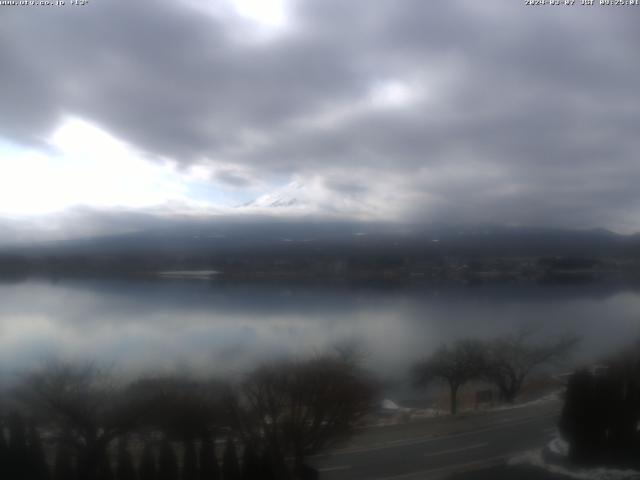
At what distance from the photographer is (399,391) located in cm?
301

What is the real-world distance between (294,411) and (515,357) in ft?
4.81

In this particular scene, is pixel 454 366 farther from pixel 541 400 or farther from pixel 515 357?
pixel 541 400

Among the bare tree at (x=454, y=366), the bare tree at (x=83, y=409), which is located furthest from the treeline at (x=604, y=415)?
the bare tree at (x=83, y=409)

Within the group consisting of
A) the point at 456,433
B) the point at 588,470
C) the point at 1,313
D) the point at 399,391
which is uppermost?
the point at 1,313

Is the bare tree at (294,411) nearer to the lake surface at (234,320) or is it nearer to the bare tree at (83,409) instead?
the lake surface at (234,320)

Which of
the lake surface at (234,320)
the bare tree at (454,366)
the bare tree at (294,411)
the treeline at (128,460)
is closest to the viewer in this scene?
the treeline at (128,460)

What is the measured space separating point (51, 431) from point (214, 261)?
1.13 metres

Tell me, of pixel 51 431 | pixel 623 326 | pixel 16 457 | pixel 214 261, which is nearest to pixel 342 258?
pixel 214 261

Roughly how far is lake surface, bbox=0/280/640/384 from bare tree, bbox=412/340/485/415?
2.5 inches

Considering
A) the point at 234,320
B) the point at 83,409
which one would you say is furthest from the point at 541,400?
the point at 83,409

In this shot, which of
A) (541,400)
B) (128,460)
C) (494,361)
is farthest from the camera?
(541,400)

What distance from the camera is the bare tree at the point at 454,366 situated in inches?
123

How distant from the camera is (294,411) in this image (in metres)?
2.75

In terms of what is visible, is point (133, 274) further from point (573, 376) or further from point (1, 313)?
point (573, 376)
